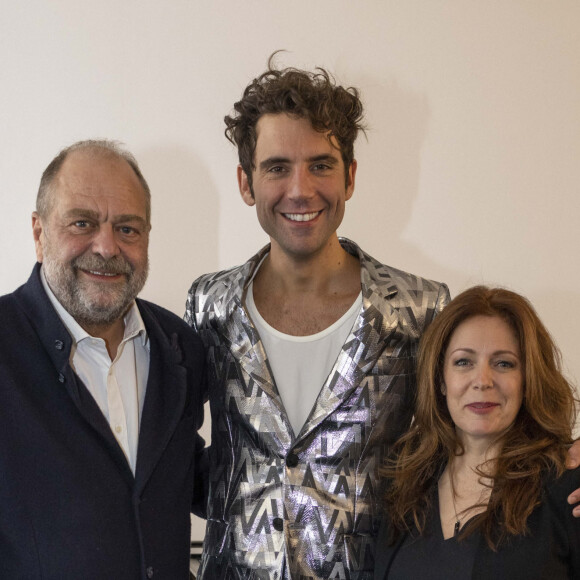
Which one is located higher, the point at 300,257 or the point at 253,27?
the point at 253,27

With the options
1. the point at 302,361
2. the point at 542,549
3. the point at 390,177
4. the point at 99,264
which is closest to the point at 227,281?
the point at 302,361

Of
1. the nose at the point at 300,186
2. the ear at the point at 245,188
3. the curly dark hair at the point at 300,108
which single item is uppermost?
the curly dark hair at the point at 300,108

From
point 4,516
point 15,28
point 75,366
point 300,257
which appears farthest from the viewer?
point 15,28

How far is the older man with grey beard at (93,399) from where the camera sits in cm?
174

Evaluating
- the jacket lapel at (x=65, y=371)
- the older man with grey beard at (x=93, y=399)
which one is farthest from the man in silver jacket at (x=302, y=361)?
the jacket lapel at (x=65, y=371)

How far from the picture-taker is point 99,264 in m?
1.96

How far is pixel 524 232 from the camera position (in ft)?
10.8

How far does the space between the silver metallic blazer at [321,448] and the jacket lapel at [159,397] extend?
16cm

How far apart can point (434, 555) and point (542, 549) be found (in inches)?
9.3

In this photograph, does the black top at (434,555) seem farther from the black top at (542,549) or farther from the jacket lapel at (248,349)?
the jacket lapel at (248,349)

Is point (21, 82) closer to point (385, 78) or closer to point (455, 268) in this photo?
point (385, 78)

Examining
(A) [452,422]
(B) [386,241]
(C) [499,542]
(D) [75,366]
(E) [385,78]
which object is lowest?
(C) [499,542]

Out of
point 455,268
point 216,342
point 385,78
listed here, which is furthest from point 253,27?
point 216,342

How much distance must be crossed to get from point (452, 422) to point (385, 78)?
1.73 metres
